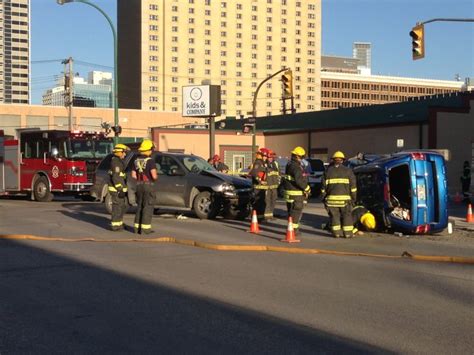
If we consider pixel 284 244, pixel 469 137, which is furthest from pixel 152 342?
pixel 469 137

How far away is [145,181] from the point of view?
39.6 ft

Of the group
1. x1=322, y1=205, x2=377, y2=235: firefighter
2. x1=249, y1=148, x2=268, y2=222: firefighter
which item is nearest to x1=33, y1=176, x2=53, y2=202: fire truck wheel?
x1=249, y1=148, x2=268, y2=222: firefighter

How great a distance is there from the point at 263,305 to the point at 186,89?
3617 centimetres

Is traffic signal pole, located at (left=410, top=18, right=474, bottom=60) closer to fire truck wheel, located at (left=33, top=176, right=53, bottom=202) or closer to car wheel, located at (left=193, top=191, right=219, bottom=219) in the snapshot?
car wheel, located at (left=193, top=191, right=219, bottom=219)

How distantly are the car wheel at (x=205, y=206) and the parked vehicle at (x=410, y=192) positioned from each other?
14.1 ft

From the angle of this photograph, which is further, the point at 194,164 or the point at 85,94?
the point at 85,94

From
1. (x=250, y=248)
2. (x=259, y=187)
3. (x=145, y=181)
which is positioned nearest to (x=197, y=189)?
(x=259, y=187)

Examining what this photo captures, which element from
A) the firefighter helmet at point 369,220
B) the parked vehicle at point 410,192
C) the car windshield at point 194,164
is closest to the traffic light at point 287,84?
→ the car windshield at point 194,164

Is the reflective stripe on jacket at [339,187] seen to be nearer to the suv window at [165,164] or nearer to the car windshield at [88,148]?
the suv window at [165,164]

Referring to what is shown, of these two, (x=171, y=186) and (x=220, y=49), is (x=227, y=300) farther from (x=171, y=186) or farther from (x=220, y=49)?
(x=220, y=49)

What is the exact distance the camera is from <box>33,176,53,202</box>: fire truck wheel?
23078 mm

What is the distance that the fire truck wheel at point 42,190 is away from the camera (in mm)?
23078

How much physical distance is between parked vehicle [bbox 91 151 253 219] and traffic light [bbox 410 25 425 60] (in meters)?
10.0

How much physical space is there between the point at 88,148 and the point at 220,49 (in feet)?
507
